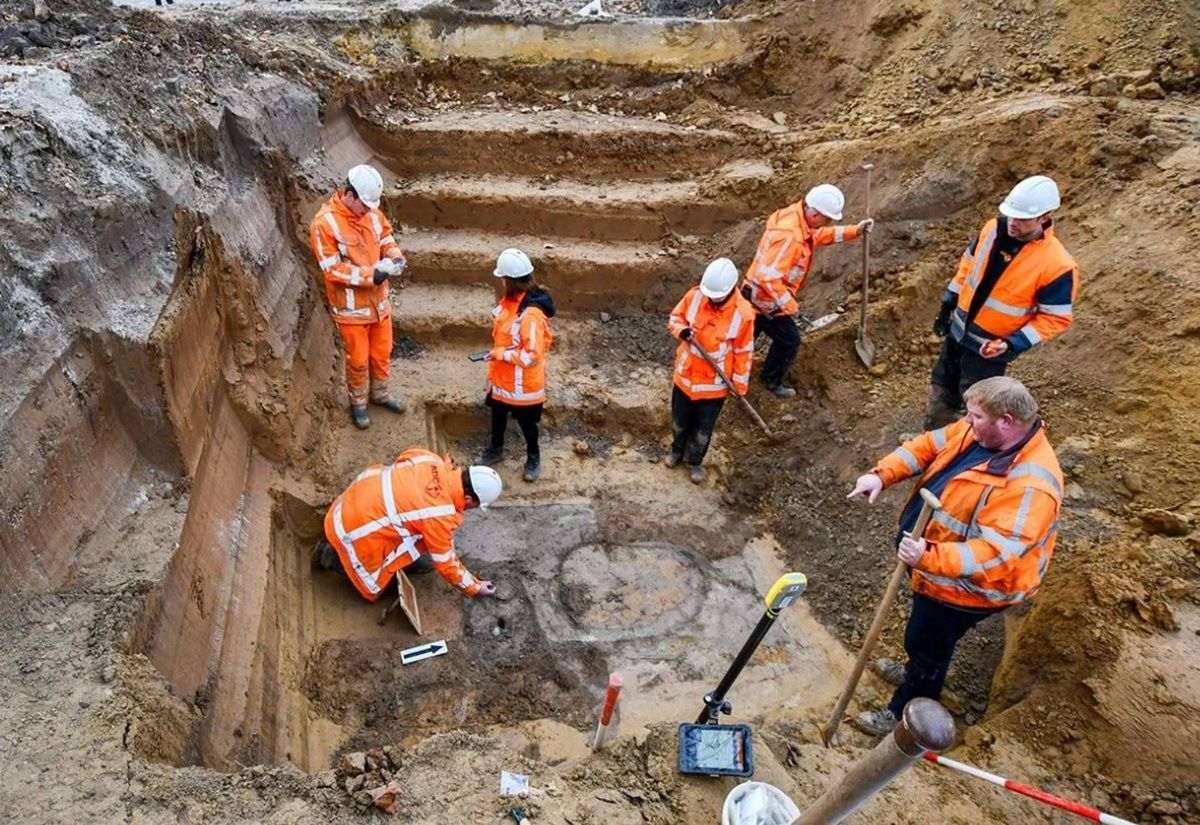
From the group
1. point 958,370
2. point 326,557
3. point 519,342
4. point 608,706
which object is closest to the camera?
point 608,706

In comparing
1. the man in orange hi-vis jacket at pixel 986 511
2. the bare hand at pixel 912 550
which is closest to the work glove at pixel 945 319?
the man in orange hi-vis jacket at pixel 986 511

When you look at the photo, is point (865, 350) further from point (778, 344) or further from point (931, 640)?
point (931, 640)

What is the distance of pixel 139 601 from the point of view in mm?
3111

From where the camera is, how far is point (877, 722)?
4035 millimetres

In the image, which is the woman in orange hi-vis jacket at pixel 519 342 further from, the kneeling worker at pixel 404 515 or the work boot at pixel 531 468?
the kneeling worker at pixel 404 515

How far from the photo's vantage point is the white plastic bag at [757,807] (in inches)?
113

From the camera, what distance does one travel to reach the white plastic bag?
9.42ft

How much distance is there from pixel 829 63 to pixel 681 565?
6.90 m

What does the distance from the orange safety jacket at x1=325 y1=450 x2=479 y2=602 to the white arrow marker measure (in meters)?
0.43

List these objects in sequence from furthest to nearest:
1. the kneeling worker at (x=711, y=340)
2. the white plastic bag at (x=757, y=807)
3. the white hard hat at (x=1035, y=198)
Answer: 1. the kneeling worker at (x=711, y=340)
2. the white hard hat at (x=1035, y=198)
3. the white plastic bag at (x=757, y=807)

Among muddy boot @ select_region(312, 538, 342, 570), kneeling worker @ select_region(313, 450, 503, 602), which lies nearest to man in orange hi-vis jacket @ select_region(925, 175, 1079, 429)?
kneeling worker @ select_region(313, 450, 503, 602)

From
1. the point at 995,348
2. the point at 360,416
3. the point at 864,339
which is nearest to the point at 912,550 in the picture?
the point at 995,348

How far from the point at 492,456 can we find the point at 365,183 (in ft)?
8.05

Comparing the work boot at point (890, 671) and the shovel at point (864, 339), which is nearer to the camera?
the work boot at point (890, 671)
